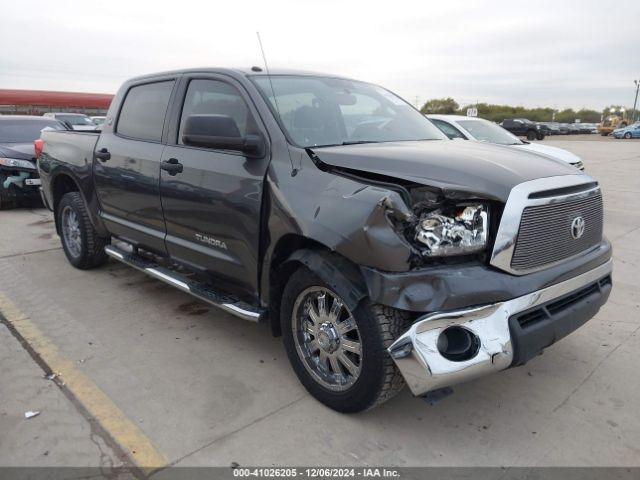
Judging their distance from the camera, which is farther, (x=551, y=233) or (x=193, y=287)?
(x=193, y=287)

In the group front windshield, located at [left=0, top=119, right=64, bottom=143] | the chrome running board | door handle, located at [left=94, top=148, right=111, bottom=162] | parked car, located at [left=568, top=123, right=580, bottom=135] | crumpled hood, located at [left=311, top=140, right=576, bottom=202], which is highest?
crumpled hood, located at [left=311, top=140, right=576, bottom=202]

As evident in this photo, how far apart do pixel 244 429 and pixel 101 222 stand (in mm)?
2992

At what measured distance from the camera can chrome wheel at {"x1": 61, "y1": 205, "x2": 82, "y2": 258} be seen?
18.4ft

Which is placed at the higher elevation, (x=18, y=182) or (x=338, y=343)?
(x=338, y=343)

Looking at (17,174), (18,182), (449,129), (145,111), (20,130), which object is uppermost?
(145,111)

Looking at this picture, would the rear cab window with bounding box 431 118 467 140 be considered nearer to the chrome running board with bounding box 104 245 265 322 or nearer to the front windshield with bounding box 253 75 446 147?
the front windshield with bounding box 253 75 446 147

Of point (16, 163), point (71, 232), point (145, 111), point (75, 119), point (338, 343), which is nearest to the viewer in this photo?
point (338, 343)

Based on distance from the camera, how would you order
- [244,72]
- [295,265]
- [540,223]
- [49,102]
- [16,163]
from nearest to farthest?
[540,223] → [295,265] → [244,72] → [16,163] → [49,102]

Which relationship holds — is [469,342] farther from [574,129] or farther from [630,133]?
[574,129]

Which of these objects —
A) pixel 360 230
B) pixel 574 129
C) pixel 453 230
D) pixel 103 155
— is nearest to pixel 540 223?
pixel 453 230

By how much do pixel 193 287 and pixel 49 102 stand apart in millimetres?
49237

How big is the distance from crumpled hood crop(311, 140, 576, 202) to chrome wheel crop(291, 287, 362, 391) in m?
0.74

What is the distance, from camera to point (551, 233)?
2785 millimetres

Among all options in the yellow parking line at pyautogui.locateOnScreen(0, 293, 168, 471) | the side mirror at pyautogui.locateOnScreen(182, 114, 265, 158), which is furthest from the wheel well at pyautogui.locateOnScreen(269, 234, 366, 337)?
the yellow parking line at pyautogui.locateOnScreen(0, 293, 168, 471)
